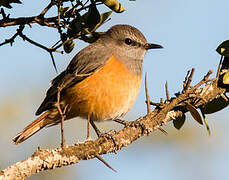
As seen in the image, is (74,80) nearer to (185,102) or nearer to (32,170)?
(185,102)

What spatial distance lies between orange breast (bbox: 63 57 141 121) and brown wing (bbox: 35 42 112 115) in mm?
119

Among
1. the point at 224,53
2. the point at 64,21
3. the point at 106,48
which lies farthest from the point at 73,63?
the point at 224,53

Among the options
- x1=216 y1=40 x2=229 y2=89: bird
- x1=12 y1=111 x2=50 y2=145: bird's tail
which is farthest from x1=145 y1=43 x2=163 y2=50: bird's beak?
x1=216 y1=40 x2=229 y2=89: bird

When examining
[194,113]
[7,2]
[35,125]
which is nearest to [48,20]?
[7,2]

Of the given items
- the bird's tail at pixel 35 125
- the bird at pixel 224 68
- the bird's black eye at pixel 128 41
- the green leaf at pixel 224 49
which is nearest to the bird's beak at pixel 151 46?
the bird's black eye at pixel 128 41

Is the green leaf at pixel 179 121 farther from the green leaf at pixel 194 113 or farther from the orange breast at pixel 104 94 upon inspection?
the orange breast at pixel 104 94

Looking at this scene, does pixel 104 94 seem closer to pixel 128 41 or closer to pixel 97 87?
pixel 97 87

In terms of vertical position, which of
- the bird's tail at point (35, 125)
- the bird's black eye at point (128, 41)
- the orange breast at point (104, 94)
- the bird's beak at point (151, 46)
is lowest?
the bird's tail at point (35, 125)

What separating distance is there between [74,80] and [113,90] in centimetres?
59

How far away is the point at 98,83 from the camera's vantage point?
507 cm

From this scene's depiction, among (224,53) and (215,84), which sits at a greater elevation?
(224,53)

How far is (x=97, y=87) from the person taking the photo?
504 centimetres

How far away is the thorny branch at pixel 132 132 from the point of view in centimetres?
297

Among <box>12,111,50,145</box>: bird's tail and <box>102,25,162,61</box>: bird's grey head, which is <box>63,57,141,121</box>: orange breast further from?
<box>102,25,162,61</box>: bird's grey head
